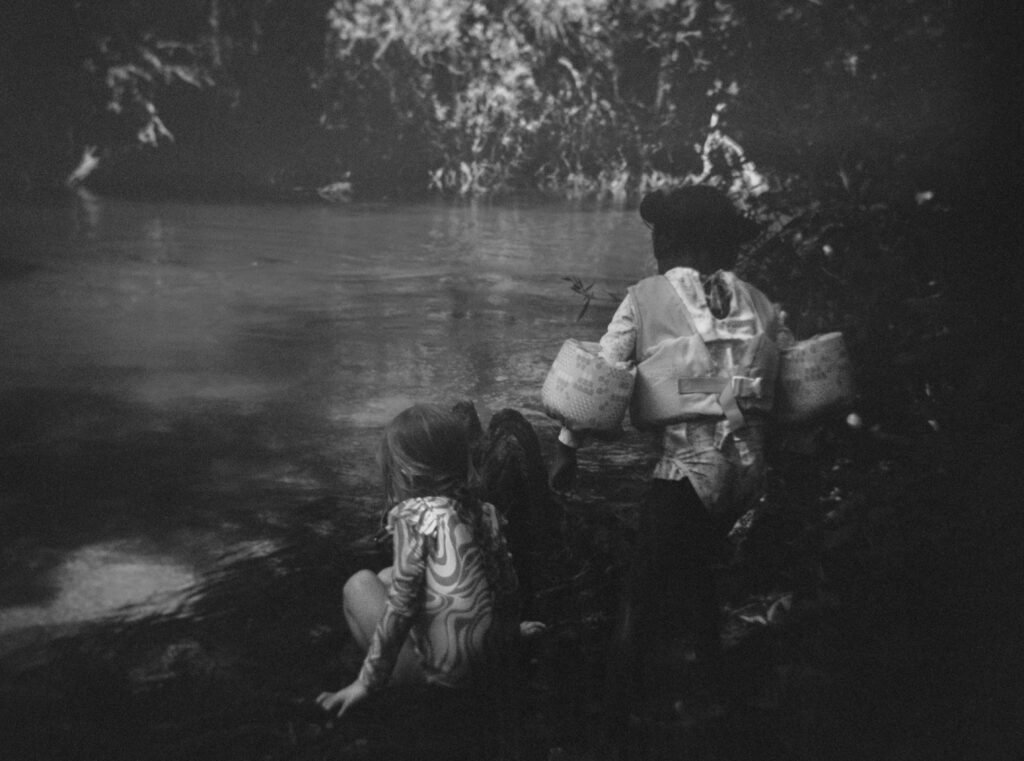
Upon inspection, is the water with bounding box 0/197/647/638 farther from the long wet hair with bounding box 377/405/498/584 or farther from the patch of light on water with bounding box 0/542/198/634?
the long wet hair with bounding box 377/405/498/584

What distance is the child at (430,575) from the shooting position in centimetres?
225

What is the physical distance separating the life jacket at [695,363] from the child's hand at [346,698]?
2.65 feet

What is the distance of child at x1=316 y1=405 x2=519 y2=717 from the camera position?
2.25 metres

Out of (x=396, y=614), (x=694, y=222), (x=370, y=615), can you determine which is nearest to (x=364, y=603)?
(x=370, y=615)

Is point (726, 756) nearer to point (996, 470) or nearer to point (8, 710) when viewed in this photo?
point (996, 470)

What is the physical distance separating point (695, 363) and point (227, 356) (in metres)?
2.35

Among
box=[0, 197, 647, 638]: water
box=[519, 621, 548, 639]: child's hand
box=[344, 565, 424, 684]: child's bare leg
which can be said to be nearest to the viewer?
box=[344, 565, 424, 684]: child's bare leg

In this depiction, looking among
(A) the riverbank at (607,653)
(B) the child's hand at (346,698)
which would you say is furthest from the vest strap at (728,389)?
(B) the child's hand at (346,698)

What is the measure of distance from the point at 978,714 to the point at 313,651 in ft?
4.79

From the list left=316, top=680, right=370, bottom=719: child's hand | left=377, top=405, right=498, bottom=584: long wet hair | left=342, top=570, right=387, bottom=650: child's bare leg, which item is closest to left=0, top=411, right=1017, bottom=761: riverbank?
left=316, top=680, right=370, bottom=719: child's hand

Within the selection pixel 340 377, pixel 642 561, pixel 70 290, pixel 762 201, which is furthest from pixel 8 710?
pixel 70 290

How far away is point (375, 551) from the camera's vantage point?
3061 mm

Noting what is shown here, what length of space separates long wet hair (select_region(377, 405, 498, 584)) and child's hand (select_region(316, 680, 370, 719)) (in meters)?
0.34

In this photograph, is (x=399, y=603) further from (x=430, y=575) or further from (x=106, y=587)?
(x=106, y=587)
